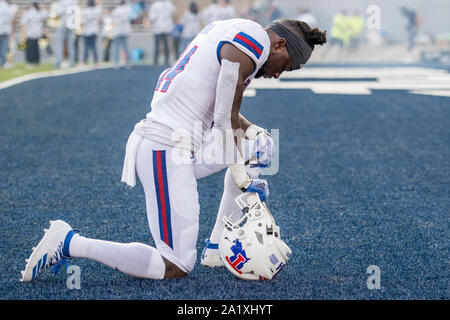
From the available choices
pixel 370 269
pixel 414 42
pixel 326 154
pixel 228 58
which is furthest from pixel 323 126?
pixel 414 42

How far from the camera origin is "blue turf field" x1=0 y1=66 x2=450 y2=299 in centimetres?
335

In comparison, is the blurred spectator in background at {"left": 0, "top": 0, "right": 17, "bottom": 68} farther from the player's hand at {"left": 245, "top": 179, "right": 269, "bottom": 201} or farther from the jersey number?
the player's hand at {"left": 245, "top": 179, "right": 269, "bottom": 201}

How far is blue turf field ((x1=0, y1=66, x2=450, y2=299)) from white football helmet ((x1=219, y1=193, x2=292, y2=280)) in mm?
75

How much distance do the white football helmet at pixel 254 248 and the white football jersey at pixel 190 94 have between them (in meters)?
0.43

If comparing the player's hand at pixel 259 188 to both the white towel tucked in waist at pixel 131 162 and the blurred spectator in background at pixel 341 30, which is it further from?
the blurred spectator in background at pixel 341 30

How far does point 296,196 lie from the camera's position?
5.46 meters

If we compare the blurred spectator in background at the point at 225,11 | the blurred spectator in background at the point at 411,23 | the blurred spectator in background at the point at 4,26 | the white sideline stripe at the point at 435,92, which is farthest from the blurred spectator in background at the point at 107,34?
the white sideline stripe at the point at 435,92

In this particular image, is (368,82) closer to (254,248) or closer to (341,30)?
(341,30)

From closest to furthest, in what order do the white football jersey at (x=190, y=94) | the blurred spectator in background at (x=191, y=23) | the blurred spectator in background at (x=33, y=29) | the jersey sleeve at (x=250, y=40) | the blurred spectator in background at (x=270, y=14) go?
the jersey sleeve at (x=250, y=40), the white football jersey at (x=190, y=94), the blurred spectator in background at (x=33, y=29), the blurred spectator in background at (x=191, y=23), the blurred spectator in background at (x=270, y=14)

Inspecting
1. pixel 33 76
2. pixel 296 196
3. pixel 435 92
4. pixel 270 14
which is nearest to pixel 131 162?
pixel 296 196

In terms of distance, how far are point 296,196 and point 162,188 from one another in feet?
7.75

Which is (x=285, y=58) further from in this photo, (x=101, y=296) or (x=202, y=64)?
(x=101, y=296)

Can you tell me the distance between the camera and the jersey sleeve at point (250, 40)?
308 cm

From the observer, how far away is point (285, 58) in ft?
10.6
